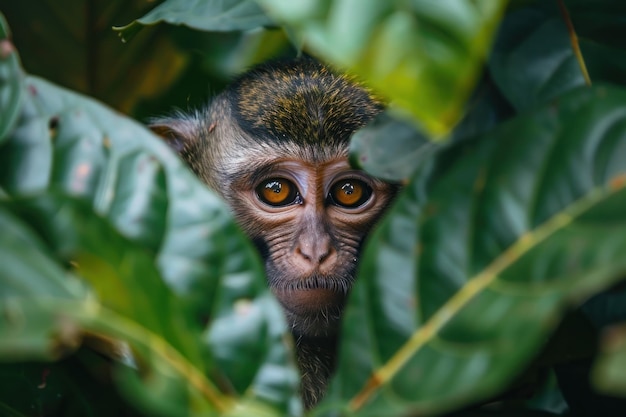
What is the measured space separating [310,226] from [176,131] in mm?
551

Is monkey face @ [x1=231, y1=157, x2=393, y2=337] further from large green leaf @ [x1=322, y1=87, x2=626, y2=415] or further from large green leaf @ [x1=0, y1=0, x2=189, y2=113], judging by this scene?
large green leaf @ [x1=322, y1=87, x2=626, y2=415]

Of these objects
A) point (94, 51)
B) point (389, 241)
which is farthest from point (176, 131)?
point (389, 241)

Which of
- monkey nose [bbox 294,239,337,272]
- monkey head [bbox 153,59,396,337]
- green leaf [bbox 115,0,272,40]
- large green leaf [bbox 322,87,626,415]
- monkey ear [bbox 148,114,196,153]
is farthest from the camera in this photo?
monkey ear [bbox 148,114,196,153]

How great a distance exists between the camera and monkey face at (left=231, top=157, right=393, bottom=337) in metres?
1.76

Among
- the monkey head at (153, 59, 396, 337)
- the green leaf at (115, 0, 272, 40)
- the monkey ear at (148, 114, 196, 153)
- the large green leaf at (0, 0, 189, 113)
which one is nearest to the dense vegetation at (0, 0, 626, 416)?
the green leaf at (115, 0, 272, 40)

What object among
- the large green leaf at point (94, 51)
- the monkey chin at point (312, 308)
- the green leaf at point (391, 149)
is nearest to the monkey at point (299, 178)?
the monkey chin at point (312, 308)

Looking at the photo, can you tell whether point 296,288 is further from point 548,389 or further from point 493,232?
point 493,232

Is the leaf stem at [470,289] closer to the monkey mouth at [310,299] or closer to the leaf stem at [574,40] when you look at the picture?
the leaf stem at [574,40]

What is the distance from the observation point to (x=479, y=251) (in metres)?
0.65

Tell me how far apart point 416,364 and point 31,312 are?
0.95ft

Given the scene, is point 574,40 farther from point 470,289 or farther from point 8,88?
point 8,88

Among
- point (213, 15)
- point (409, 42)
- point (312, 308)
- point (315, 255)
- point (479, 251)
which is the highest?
point (409, 42)

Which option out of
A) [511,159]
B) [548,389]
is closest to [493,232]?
[511,159]

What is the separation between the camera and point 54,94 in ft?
2.61
